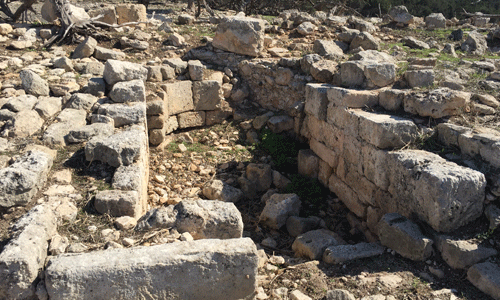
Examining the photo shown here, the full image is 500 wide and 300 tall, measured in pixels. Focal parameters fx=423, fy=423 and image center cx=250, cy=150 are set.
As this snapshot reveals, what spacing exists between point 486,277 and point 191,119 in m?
5.40

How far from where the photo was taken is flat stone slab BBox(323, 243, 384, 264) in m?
4.15

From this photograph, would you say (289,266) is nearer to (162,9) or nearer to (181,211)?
(181,211)

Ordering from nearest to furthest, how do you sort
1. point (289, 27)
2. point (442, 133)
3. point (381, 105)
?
point (442, 133)
point (381, 105)
point (289, 27)

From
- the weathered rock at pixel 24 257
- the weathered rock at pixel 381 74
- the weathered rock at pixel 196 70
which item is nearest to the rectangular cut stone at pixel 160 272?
the weathered rock at pixel 24 257

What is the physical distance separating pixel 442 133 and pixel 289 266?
229 centimetres

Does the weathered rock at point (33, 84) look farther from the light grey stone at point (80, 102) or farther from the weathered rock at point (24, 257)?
the weathered rock at point (24, 257)

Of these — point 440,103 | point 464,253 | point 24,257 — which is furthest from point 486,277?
point 24,257

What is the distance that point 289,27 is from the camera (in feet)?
30.8

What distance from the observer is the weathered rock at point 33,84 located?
19.2ft

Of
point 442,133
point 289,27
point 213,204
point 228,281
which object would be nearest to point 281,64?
point 289,27

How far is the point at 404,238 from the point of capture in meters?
4.05

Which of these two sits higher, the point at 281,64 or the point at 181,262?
the point at 281,64

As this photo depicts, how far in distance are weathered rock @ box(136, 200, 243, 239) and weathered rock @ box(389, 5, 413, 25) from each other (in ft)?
26.7

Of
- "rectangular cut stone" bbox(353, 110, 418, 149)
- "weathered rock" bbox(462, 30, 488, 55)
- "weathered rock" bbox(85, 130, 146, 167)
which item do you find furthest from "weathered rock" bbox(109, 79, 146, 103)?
"weathered rock" bbox(462, 30, 488, 55)
